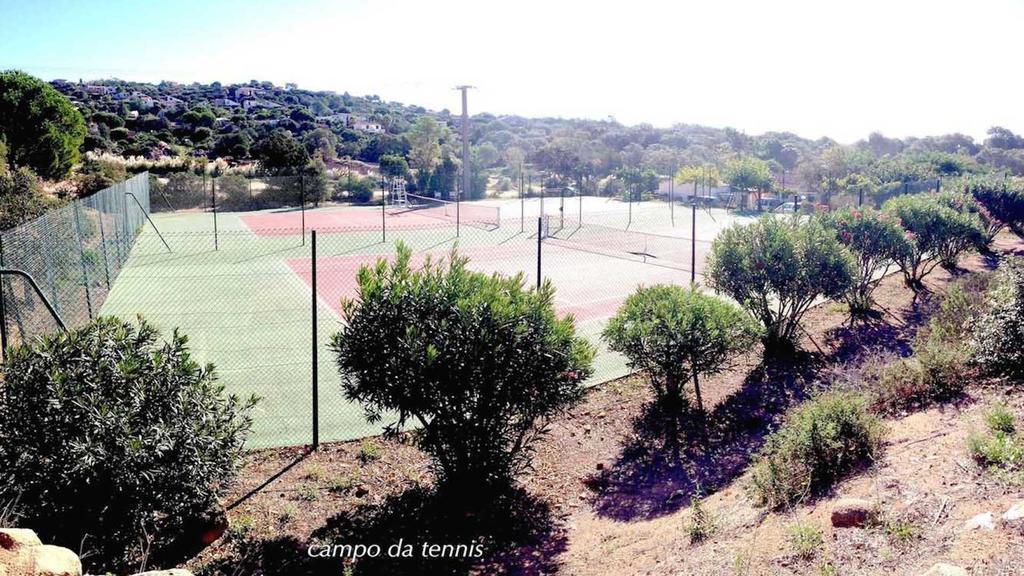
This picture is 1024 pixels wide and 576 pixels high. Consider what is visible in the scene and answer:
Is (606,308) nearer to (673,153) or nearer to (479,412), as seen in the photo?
(479,412)

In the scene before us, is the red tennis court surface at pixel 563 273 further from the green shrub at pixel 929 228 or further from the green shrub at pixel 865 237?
the green shrub at pixel 929 228

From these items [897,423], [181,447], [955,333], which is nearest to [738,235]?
[955,333]

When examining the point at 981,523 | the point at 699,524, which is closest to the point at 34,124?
the point at 699,524

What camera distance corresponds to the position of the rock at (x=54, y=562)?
327 cm

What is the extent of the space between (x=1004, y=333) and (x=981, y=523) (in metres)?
4.55

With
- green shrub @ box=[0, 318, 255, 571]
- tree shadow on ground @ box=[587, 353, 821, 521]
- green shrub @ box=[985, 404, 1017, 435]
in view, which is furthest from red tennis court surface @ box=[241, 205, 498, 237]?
green shrub @ box=[985, 404, 1017, 435]

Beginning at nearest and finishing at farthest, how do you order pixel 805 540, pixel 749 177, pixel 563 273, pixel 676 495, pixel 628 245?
pixel 805 540 < pixel 676 495 < pixel 563 273 < pixel 628 245 < pixel 749 177

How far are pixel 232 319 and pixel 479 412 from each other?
8.88 meters

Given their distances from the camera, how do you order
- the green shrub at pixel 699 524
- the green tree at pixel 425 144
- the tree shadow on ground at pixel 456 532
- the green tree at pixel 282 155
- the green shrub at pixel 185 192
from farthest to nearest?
the green tree at pixel 425 144 → the green tree at pixel 282 155 → the green shrub at pixel 185 192 → the tree shadow on ground at pixel 456 532 → the green shrub at pixel 699 524

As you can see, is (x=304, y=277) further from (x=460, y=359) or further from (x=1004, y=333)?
(x=1004, y=333)

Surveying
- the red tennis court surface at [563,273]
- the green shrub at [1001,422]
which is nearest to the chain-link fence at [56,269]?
the red tennis court surface at [563,273]

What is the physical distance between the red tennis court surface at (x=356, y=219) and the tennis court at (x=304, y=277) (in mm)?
94

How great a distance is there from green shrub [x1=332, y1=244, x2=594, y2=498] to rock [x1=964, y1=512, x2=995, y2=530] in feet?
9.83

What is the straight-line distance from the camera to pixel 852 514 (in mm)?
4395
